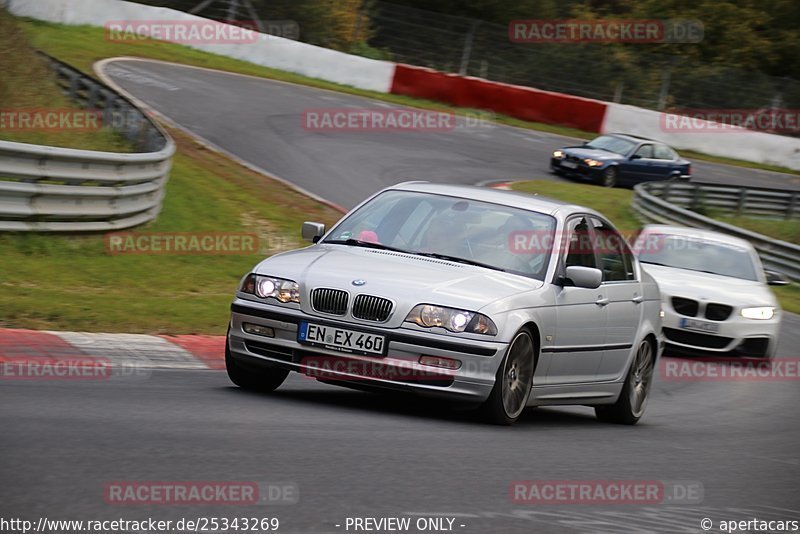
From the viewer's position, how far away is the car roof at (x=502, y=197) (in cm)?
884

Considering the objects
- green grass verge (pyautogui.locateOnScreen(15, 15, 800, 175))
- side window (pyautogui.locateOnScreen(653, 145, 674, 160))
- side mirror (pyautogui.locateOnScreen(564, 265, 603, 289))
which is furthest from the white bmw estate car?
green grass verge (pyautogui.locateOnScreen(15, 15, 800, 175))

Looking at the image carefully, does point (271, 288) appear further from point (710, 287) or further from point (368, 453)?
point (710, 287)

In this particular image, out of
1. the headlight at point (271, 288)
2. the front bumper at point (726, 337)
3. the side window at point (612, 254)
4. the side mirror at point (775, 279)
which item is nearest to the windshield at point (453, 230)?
the side window at point (612, 254)

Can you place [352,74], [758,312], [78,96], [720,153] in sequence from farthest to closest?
[720,153] < [352,74] < [78,96] < [758,312]

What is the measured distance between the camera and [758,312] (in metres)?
14.8

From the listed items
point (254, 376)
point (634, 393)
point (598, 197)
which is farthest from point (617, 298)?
point (598, 197)

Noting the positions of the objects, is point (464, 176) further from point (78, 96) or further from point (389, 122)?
point (78, 96)

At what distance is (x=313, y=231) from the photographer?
902 cm

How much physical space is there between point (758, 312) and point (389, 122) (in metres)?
Result: 18.6

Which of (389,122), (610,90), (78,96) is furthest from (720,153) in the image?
(78,96)

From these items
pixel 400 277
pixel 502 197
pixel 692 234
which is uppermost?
pixel 502 197

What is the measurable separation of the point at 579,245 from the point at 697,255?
738cm

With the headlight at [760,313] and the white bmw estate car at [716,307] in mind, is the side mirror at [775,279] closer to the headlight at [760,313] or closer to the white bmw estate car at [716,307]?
the white bmw estate car at [716,307]

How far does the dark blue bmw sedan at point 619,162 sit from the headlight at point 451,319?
23315 millimetres
